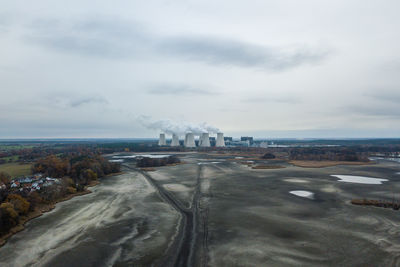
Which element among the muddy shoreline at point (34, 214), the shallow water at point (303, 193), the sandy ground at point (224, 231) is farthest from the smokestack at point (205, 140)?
the shallow water at point (303, 193)

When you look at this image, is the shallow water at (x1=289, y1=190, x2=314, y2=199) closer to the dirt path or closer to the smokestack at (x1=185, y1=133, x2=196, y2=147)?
the dirt path

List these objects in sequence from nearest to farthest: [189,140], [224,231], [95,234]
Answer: [95,234]
[224,231]
[189,140]

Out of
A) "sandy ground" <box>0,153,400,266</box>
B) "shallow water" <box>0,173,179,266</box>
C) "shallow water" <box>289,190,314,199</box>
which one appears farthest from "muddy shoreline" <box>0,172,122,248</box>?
"shallow water" <box>289,190,314,199</box>

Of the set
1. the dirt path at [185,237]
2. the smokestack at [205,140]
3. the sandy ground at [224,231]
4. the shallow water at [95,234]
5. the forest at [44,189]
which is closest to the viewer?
the dirt path at [185,237]

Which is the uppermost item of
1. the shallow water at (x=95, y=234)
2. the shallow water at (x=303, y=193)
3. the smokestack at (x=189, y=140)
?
the smokestack at (x=189, y=140)

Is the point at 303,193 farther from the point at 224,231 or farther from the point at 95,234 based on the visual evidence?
the point at 95,234

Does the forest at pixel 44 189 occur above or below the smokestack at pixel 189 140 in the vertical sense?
Answer: below

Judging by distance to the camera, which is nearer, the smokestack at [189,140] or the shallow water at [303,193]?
the shallow water at [303,193]

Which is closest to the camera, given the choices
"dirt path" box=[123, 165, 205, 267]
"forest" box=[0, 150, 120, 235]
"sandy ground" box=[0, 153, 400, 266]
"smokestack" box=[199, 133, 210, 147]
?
"dirt path" box=[123, 165, 205, 267]

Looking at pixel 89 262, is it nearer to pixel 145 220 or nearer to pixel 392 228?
pixel 145 220

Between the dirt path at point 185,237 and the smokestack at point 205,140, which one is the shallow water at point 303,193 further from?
the smokestack at point 205,140

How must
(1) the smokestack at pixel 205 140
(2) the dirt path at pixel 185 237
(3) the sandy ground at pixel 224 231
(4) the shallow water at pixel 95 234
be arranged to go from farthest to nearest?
(1) the smokestack at pixel 205 140, (4) the shallow water at pixel 95 234, (3) the sandy ground at pixel 224 231, (2) the dirt path at pixel 185 237

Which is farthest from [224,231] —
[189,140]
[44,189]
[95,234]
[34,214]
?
[189,140]
